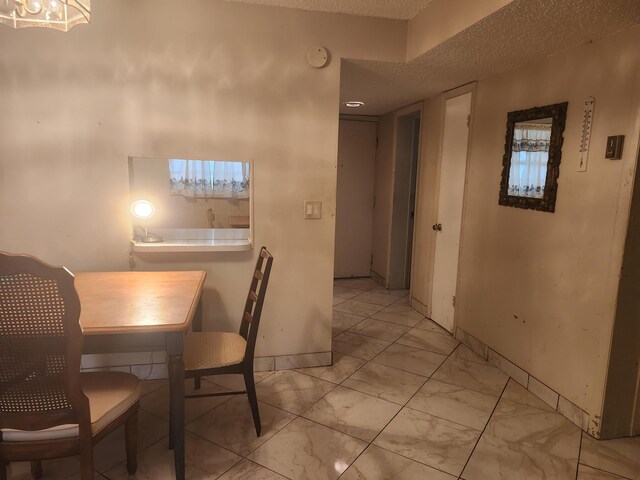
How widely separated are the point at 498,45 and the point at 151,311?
7.52 ft

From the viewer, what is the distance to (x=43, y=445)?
1.37 m

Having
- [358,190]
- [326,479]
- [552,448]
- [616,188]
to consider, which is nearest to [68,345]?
[326,479]

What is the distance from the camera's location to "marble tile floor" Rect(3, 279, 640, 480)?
73.9 inches

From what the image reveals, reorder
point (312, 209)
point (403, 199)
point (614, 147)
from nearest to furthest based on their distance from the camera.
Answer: point (614, 147) < point (312, 209) < point (403, 199)

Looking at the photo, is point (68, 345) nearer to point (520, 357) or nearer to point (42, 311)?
point (42, 311)

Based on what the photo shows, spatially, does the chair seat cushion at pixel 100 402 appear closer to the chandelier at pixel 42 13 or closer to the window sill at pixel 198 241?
the window sill at pixel 198 241

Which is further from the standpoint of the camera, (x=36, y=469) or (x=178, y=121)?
(x=178, y=121)

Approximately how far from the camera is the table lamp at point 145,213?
2.50 metres

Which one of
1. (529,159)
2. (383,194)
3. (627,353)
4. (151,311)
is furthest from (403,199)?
(151,311)

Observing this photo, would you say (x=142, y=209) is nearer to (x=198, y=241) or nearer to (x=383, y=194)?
(x=198, y=241)

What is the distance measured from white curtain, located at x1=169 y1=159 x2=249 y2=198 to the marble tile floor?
4.02 feet

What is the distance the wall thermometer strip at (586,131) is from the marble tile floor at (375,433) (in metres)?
1.44

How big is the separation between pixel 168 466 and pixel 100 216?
4.81 ft

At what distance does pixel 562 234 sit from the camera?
235cm
